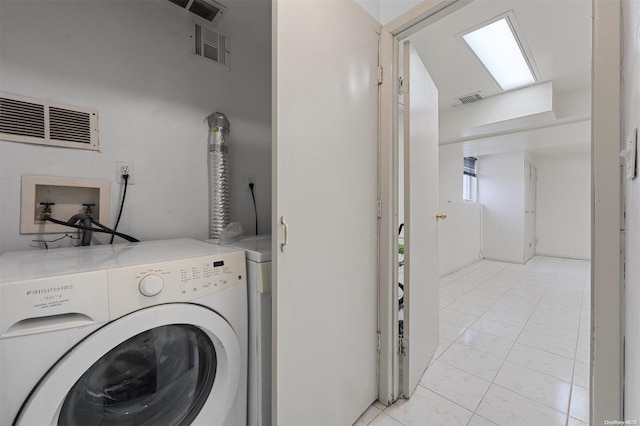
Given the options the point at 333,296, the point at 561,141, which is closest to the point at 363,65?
the point at 333,296

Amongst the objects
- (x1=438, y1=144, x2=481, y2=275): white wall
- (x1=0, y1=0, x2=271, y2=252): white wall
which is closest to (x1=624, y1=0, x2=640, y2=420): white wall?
(x1=0, y1=0, x2=271, y2=252): white wall

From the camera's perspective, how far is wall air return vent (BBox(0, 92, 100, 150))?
1129 millimetres

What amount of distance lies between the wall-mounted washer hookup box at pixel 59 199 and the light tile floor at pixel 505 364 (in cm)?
175

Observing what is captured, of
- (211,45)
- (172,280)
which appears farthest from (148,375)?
(211,45)

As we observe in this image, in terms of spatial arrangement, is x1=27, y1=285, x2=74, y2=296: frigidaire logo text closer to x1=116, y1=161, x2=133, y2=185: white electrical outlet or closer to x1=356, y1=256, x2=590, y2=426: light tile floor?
x1=116, y1=161, x2=133, y2=185: white electrical outlet

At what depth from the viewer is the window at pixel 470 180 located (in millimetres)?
5398

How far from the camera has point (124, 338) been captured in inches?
29.4

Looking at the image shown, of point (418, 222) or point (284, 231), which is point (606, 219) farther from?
point (284, 231)

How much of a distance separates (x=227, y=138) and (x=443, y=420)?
6.67ft

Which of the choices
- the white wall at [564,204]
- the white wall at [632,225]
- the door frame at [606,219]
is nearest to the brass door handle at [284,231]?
the white wall at [632,225]

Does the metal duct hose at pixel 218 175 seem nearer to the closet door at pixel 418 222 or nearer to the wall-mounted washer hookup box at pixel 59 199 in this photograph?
the wall-mounted washer hookup box at pixel 59 199

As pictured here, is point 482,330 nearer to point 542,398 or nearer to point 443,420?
point 542,398

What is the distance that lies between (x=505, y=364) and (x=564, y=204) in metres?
5.52

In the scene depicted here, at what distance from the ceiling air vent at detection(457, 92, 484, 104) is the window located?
98.4 inches
